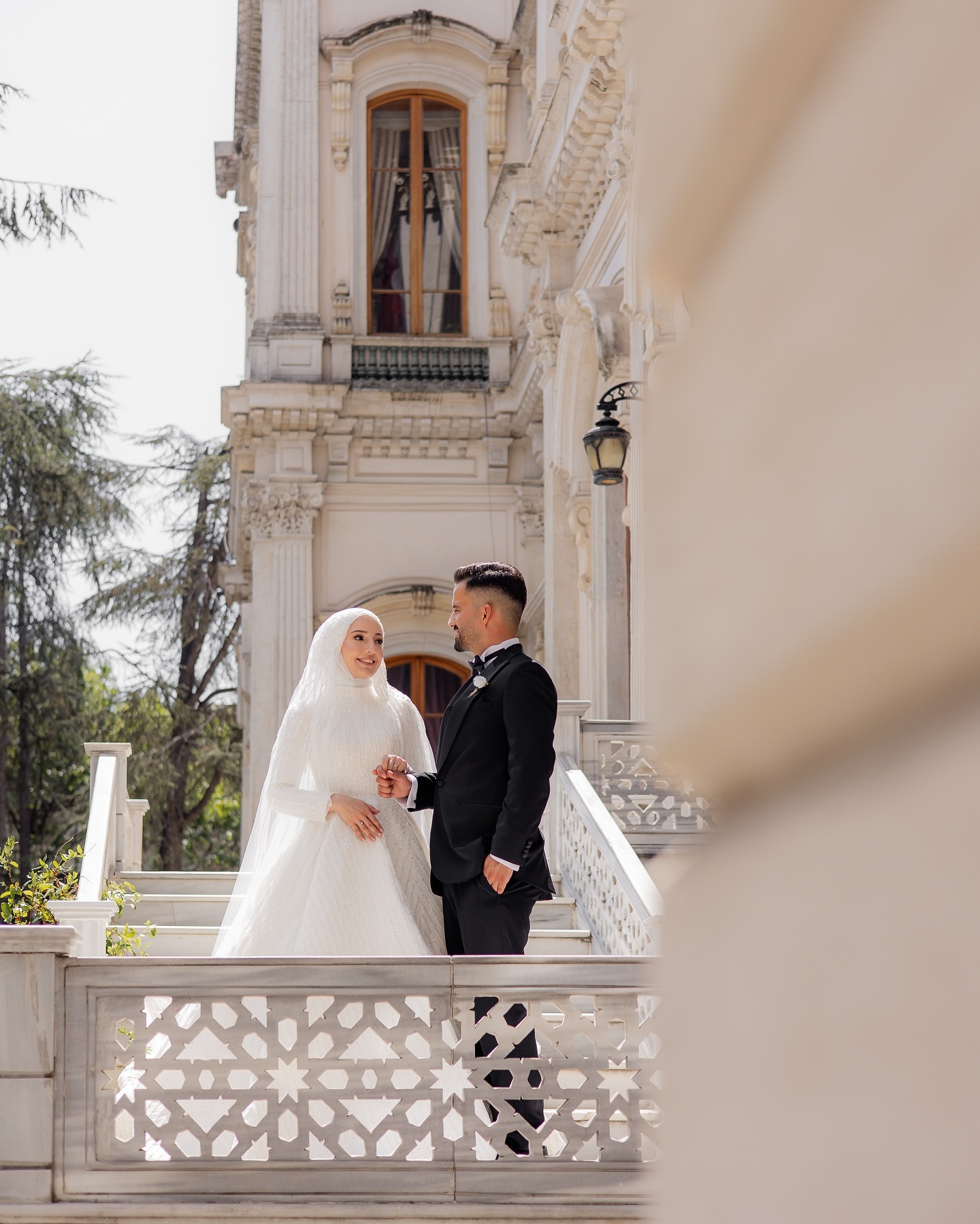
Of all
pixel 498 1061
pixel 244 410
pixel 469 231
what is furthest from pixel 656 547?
pixel 469 231

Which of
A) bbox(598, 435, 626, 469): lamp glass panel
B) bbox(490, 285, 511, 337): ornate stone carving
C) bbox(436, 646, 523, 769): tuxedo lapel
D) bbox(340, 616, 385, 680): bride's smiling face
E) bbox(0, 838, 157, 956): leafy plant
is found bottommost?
bbox(0, 838, 157, 956): leafy plant

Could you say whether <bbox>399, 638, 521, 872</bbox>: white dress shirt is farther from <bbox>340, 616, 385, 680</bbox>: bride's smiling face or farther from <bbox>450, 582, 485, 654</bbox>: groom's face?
<bbox>340, 616, 385, 680</bbox>: bride's smiling face

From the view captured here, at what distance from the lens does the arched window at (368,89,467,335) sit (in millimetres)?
20891

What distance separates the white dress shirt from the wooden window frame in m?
14.6

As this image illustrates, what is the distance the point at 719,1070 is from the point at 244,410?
19.3m

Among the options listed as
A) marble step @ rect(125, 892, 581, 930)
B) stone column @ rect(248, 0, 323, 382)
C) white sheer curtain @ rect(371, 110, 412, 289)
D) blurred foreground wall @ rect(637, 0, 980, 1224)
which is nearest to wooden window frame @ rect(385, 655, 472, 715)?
stone column @ rect(248, 0, 323, 382)

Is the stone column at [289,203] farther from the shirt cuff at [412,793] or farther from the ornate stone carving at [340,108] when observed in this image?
the shirt cuff at [412,793]

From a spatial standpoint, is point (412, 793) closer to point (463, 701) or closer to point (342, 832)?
point (463, 701)

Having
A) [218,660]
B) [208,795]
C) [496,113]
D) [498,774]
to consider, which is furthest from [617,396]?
[218,660]

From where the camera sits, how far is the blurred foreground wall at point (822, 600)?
0.52 metres

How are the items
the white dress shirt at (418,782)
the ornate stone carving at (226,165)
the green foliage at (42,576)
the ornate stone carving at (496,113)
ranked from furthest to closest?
the ornate stone carving at (226,165), the green foliage at (42,576), the ornate stone carving at (496,113), the white dress shirt at (418,782)

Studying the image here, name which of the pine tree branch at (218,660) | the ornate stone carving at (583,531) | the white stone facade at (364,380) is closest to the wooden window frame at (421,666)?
the white stone facade at (364,380)

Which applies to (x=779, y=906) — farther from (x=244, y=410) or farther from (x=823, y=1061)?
(x=244, y=410)

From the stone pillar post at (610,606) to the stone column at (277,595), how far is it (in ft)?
19.6
